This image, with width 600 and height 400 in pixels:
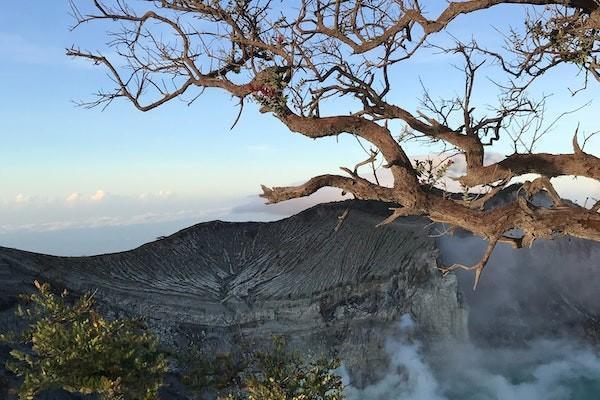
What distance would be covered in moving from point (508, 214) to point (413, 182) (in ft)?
4.90

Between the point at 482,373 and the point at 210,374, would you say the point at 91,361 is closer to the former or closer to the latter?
the point at 210,374

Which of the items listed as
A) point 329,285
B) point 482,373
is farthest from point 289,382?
point 482,373

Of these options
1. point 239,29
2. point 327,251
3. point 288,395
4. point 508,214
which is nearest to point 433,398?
point 327,251

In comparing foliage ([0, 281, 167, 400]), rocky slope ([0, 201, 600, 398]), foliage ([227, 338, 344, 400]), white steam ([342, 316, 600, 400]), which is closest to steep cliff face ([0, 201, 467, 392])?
rocky slope ([0, 201, 600, 398])

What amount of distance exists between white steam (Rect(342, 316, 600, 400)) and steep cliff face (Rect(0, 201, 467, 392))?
0.52 meters

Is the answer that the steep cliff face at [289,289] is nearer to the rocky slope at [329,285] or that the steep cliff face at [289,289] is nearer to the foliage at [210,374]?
the rocky slope at [329,285]

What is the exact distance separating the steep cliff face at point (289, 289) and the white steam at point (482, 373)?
523 mm

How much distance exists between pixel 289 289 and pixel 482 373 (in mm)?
6850

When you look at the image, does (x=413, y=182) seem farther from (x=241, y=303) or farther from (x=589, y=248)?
(x=589, y=248)

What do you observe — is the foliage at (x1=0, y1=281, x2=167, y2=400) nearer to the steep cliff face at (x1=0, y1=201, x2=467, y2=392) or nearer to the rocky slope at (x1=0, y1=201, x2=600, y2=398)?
the rocky slope at (x1=0, y1=201, x2=600, y2=398)

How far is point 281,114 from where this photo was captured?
34.0ft

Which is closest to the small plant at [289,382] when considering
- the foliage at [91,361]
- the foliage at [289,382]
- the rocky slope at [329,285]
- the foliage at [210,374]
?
the foliage at [289,382]

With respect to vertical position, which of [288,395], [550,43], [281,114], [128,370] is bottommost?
[288,395]

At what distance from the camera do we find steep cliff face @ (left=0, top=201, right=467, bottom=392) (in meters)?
20.3
